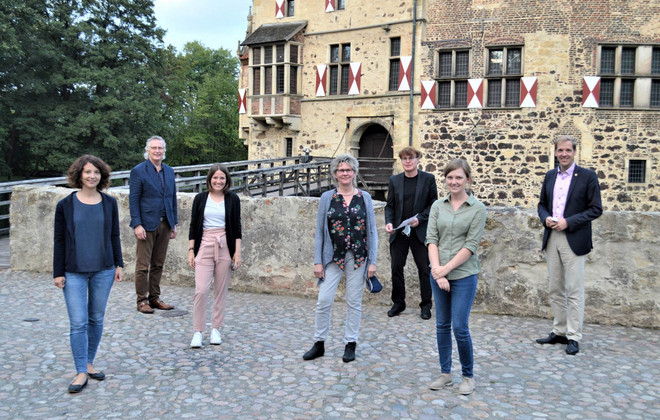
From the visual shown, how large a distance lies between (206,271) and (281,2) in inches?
831

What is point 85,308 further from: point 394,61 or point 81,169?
point 394,61

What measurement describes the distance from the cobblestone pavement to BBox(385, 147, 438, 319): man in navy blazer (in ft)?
0.82

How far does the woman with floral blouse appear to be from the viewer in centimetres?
497

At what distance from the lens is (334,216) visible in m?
5.02

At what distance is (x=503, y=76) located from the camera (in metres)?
20.0

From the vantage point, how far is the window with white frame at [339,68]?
75.8 ft

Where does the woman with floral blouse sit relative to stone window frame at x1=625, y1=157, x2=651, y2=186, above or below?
below

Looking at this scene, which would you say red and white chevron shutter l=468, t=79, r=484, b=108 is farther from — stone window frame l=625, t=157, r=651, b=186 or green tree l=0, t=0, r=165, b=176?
green tree l=0, t=0, r=165, b=176

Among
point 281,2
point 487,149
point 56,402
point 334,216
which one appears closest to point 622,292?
→ point 334,216

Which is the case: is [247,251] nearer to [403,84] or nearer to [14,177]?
[403,84]

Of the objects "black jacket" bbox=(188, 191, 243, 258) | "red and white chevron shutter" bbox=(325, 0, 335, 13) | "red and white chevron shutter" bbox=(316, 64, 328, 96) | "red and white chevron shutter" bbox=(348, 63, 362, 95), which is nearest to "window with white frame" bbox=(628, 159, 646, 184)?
"red and white chevron shutter" bbox=(348, 63, 362, 95)

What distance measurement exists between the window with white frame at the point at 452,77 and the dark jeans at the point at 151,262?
52.1ft

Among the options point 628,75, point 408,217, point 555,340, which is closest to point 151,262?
point 408,217

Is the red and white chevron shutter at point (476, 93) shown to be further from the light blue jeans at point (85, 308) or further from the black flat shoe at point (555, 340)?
the light blue jeans at point (85, 308)
